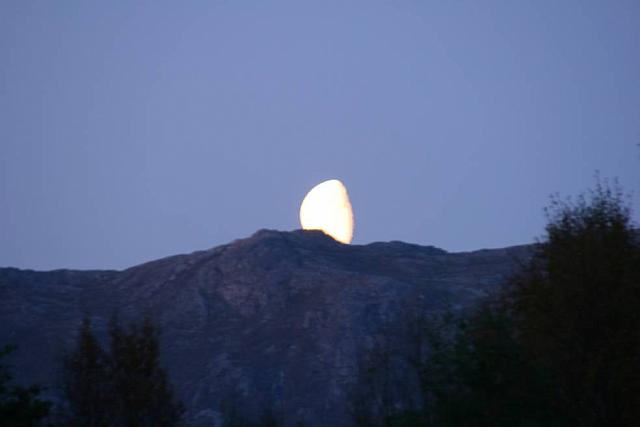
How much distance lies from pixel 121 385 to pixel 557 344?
33.7 feet

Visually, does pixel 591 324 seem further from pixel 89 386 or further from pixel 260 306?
pixel 260 306

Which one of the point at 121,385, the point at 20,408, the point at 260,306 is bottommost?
the point at 20,408

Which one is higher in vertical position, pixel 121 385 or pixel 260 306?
pixel 260 306

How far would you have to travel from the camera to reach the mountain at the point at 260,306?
66812 mm

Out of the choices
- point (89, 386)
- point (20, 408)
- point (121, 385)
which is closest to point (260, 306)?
point (89, 386)

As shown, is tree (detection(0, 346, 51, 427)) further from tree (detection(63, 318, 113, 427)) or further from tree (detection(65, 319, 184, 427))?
tree (detection(65, 319, 184, 427))

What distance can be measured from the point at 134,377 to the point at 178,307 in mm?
56519

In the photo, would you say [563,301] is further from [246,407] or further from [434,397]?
[246,407]

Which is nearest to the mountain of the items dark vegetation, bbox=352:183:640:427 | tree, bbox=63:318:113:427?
dark vegetation, bbox=352:183:640:427

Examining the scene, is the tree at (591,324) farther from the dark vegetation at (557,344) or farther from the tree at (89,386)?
the tree at (89,386)

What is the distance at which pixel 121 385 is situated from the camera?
23938mm

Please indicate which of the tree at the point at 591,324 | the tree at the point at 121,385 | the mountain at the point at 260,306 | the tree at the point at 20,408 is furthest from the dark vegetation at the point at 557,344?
the mountain at the point at 260,306

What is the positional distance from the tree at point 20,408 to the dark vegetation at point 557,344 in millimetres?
9934

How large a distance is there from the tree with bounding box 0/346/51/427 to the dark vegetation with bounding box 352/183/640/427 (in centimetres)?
993
